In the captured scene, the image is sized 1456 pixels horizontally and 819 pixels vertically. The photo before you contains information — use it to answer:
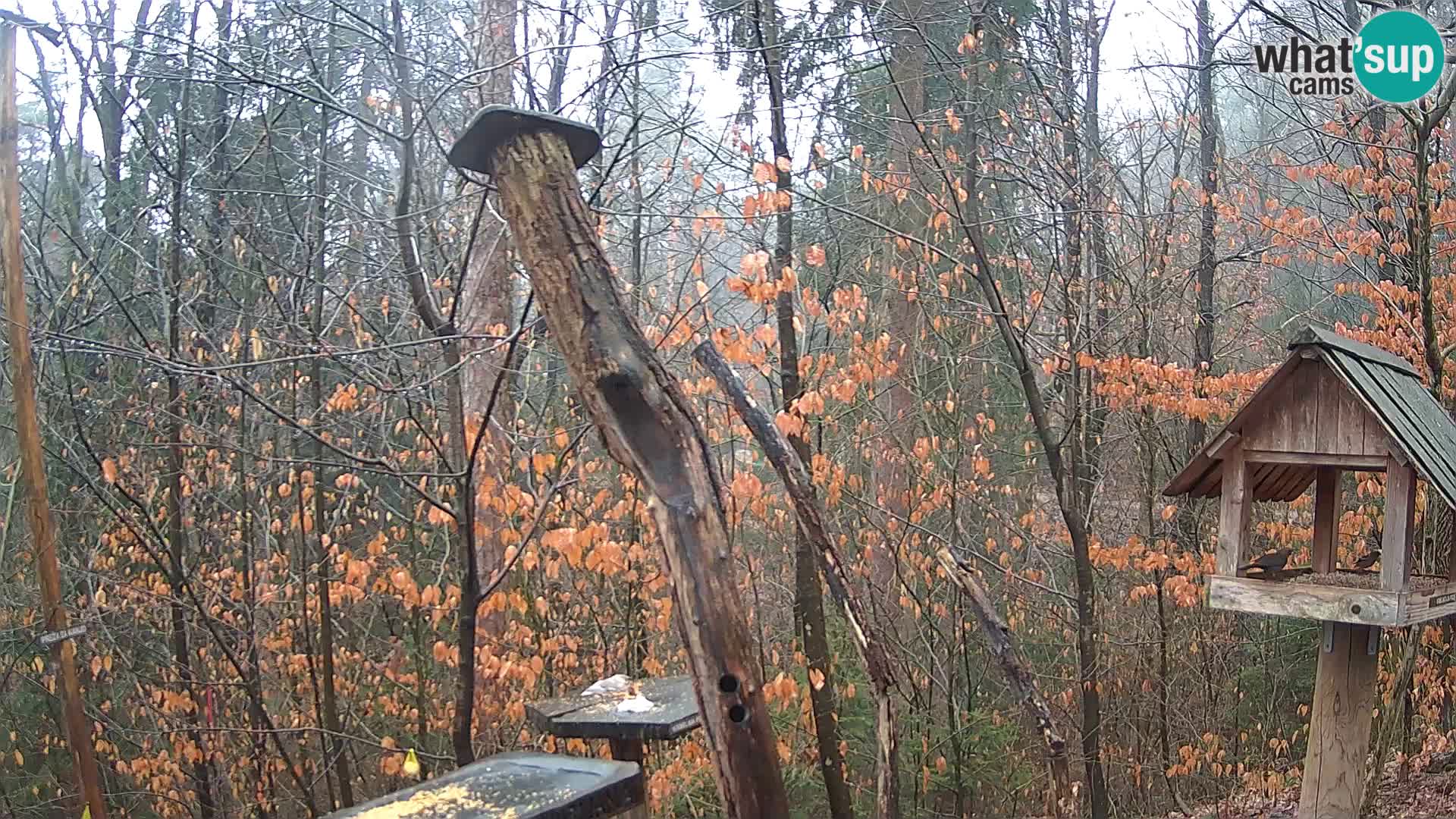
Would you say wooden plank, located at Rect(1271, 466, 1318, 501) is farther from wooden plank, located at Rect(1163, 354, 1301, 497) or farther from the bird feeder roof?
wooden plank, located at Rect(1163, 354, 1301, 497)

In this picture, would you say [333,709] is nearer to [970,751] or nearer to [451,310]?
[451,310]

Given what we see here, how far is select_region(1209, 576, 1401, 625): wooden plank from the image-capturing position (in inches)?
143

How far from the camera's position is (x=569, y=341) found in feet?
9.45

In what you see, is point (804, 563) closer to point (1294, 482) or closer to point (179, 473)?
point (1294, 482)

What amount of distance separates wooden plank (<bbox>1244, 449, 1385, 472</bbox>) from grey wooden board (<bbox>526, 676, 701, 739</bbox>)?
2335 mm

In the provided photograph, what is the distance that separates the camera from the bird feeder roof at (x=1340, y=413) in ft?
11.7

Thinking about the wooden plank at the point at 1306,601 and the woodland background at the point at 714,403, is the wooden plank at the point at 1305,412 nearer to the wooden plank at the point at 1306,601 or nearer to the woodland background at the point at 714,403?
the wooden plank at the point at 1306,601

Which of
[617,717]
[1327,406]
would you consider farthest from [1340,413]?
[617,717]

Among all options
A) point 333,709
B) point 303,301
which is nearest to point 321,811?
point 333,709

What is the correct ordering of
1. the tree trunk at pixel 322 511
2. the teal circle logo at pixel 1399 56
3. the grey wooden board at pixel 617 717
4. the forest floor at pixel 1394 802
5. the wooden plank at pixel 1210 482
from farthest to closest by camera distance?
the forest floor at pixel 1394 802 → the tree trunk at pixel 322 511 → the teal circle logo at pixel 1399 56 → the wooden plank at pixel 1210 482 → the grey wooden board at pixel 617 717

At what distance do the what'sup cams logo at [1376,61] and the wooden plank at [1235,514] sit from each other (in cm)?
267

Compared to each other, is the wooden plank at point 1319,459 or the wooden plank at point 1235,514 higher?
the wooden plank at point 1319,459

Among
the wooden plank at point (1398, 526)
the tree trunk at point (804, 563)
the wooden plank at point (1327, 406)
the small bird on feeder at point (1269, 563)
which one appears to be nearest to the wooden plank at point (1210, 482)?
the small bird on feeder at point (1269, 563)

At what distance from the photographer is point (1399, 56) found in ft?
19.9
